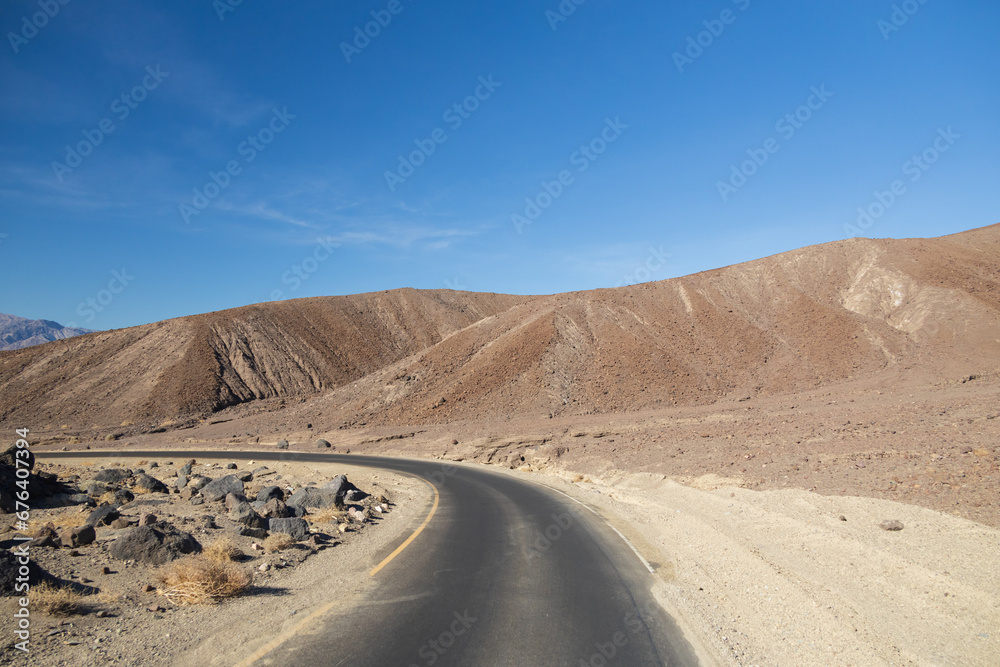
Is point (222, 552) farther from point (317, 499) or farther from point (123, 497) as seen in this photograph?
point (123, 497)

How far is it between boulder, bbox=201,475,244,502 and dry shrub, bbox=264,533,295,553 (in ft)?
20.2

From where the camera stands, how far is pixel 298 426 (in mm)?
48125

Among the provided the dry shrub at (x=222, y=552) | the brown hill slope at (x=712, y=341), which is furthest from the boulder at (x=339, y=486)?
the brown hill slope at (x=712, y=341)

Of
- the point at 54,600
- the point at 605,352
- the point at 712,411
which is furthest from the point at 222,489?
the point at 605,352

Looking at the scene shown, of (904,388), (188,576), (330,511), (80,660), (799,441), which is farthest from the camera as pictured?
(904,388)

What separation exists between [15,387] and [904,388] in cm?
8420

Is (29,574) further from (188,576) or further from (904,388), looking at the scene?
(904,388)

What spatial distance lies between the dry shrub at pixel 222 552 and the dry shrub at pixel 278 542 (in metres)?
0.65

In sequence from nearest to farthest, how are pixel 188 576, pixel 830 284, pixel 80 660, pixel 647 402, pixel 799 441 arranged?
pixel 80 660 < pixel 188 576 < pixel 799 441 < pixel 647 402 < pixel 830 284

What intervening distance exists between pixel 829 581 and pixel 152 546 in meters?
10.6

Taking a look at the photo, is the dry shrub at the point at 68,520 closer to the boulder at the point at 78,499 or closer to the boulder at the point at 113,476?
the boulder at the point at 78,499

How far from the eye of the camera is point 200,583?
22.1 ft

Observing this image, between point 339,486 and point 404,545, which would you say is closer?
point 404,545

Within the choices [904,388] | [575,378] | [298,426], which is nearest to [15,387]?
[298,426]
